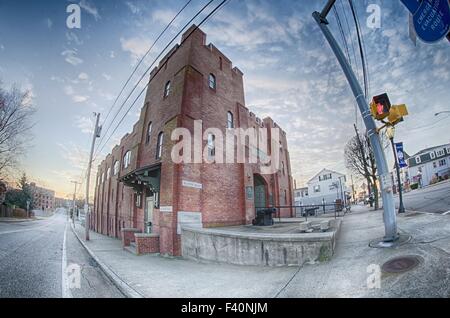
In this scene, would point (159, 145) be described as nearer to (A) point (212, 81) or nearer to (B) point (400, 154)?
(A) point (212, 81)

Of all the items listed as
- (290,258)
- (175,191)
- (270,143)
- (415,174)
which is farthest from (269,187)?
(415,174)

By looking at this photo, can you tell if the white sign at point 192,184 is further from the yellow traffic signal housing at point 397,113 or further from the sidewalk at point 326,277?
the yellow traffic signal housing at point 397,113

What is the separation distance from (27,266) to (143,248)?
4309 mm

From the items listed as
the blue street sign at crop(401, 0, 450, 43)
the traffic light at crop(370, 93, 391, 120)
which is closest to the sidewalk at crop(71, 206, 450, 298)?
the traffic light at crop(370, 93, 391, 120)

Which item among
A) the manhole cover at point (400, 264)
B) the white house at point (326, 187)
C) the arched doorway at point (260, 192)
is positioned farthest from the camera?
the white house at point (326, 187)

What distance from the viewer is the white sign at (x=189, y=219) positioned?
32.4 ft

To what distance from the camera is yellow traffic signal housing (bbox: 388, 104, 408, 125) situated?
4.94 meters

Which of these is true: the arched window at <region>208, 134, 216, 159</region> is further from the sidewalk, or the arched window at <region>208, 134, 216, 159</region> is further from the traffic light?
the traffic light

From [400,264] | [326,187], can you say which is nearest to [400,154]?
[400,264]

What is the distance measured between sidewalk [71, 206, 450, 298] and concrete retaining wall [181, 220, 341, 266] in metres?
0.29

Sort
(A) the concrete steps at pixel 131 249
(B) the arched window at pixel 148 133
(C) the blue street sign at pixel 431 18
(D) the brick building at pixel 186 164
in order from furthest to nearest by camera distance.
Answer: (B) the arched window at pixel 148 133, (A) the concrete steps at pixel 131 249, (D) the brick building at pixel 186 164, (C) the blue street sign at pixel 431 18

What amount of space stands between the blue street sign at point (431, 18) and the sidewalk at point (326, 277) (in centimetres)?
361

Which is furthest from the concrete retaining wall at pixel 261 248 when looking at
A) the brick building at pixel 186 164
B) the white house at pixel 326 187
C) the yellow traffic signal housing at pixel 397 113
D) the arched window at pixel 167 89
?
the white house at pixel 326 187

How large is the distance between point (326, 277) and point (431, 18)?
492 cm
